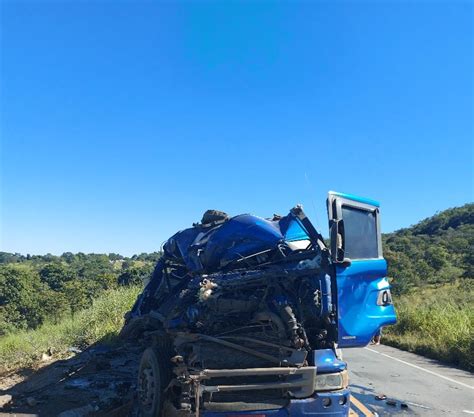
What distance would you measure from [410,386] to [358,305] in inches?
207

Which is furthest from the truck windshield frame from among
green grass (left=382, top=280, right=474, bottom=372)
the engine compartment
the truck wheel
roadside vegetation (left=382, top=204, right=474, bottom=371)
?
green grass (left=382, top=280, right=474, bottom=372)

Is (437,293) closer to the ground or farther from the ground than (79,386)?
closer to the ground

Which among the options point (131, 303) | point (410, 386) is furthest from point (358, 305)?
point (131, 303)

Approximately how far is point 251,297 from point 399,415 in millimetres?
3299

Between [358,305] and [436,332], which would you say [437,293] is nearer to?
[436,332]

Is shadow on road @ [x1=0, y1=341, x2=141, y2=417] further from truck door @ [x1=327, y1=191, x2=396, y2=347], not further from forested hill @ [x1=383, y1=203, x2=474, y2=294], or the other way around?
forested hill @ [x1=383, y1=203, x2=474, y2=294]

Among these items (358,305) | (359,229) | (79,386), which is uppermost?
(359,229)

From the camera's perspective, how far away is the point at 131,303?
46.8 feet

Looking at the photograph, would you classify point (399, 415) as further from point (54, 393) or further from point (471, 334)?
point (471, 334)

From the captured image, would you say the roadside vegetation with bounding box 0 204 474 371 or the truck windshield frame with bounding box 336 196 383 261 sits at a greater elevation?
the truck windshield frame with bounding box 336 196 383 261

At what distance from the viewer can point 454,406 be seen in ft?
23.6

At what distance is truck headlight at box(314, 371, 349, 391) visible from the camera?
178 inches

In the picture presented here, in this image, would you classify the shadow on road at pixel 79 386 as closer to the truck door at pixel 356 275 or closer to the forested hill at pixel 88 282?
the truck door at pixel 356 275

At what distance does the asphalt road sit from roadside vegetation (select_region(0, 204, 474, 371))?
5.11 ft
